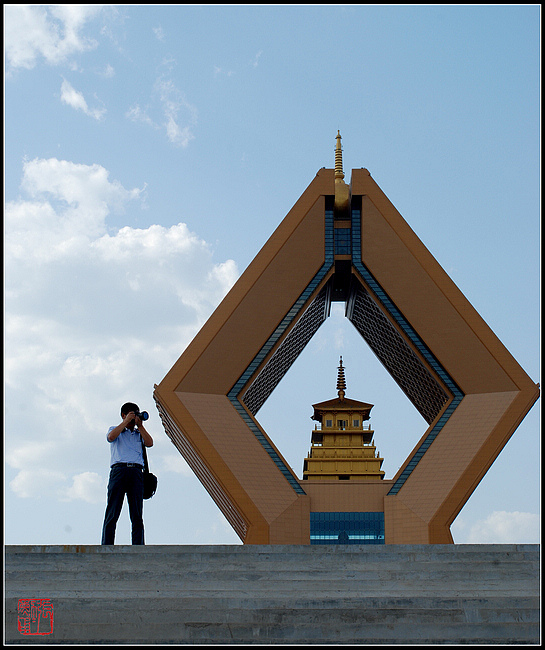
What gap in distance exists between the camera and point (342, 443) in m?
20.2

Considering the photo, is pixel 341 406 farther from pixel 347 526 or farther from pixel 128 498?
pixel 128 498

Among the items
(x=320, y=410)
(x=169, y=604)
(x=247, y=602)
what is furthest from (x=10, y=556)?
(x=320, y=410)

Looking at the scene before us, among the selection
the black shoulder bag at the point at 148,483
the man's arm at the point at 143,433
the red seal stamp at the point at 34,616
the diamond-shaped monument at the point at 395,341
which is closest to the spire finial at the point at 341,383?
the diamond-shaped monument at the point at 395,341

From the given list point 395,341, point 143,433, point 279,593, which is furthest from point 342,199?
point 279,593

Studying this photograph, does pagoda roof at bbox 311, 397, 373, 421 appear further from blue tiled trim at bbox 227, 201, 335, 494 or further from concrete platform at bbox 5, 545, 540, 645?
concrete platform at bbox 5, 545, 540, 645

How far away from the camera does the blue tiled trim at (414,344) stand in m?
15.6

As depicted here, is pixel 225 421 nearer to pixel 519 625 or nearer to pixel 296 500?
pixel 296 500

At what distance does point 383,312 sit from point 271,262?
268 centimetres

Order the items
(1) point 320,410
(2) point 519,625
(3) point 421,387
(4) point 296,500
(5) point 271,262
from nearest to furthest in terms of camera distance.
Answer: (2) point 519,625
(4) point 296,500
(5) point 271,262
(3) point 421,387
(1) point 320,410

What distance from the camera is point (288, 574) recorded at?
6.32 m

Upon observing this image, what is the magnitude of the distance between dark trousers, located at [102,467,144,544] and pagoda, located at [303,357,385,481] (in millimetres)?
11104

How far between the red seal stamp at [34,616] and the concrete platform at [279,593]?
0.02 meters

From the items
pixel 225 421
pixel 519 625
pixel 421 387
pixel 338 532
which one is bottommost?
pixel 519 625

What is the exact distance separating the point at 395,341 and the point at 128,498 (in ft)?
37.6
